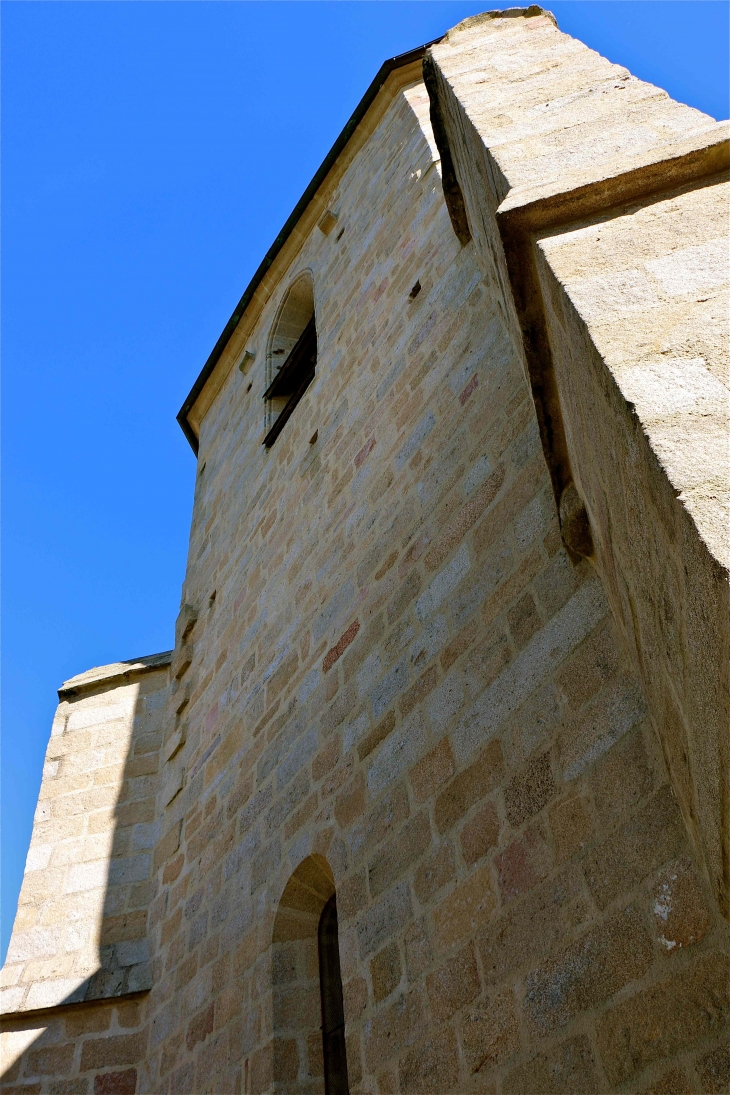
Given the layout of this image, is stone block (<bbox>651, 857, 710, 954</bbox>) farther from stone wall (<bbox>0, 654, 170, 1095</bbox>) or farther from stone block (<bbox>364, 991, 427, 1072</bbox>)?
stone wall (<bbox>0, 654, 170, 1095</bbox>)

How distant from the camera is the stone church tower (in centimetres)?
182

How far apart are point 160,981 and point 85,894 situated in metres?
1.03

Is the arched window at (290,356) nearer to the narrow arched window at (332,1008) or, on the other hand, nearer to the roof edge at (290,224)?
the roof edge at (290,224)

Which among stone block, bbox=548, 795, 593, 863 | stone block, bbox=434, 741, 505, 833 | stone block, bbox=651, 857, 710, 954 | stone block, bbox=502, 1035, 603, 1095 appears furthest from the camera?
stone block, bbox=434, 741, 505, 833

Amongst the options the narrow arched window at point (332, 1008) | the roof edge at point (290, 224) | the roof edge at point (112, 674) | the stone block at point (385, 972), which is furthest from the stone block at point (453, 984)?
the roof edge at point (290, 224)

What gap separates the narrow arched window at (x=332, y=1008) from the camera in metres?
3.59

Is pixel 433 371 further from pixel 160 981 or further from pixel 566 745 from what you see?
pixel 160 981

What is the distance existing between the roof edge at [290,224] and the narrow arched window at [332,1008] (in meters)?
6.35

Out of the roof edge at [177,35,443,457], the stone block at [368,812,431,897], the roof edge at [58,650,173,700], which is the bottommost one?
the stone block at [368,812,431,897]

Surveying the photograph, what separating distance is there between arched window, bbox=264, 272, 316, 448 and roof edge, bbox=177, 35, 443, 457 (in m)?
0.62

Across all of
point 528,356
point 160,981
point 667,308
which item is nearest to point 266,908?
point 160,981

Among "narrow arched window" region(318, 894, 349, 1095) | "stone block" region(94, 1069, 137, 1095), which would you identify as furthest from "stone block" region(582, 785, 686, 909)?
"stone block" region(94, 1069, 137, 1095)

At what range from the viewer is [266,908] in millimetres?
3969

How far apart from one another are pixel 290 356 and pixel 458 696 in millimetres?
4969
